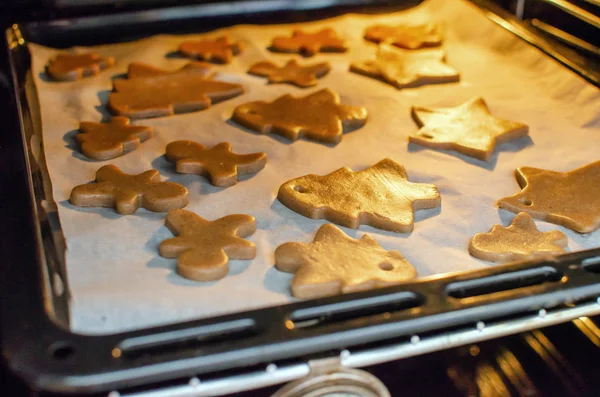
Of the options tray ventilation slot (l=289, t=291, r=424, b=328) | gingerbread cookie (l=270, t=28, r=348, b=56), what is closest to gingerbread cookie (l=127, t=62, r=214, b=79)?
gingerbread cookie (l=270, t=28, r=348, b=56)

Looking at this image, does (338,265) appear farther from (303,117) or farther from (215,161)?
(303,117)

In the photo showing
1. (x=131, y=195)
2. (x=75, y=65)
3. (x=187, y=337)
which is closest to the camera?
(x=187, y=337)

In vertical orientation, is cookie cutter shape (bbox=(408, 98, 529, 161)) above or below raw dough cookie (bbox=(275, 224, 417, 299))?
below

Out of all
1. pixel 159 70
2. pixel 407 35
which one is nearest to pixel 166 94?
pixel 159 70

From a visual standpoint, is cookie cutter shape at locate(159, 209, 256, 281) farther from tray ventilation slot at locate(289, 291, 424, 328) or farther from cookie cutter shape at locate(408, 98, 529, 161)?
cookie cutter shape at locate(408, 98, 529, 161)

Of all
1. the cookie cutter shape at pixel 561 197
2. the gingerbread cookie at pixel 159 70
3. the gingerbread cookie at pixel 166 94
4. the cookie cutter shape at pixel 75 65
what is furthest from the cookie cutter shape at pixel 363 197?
the cookie cutter shape at pixel 75 65

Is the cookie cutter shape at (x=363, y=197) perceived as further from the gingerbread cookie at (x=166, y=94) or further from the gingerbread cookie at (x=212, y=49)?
the gingerbread cookie at (x=212, y=49)
